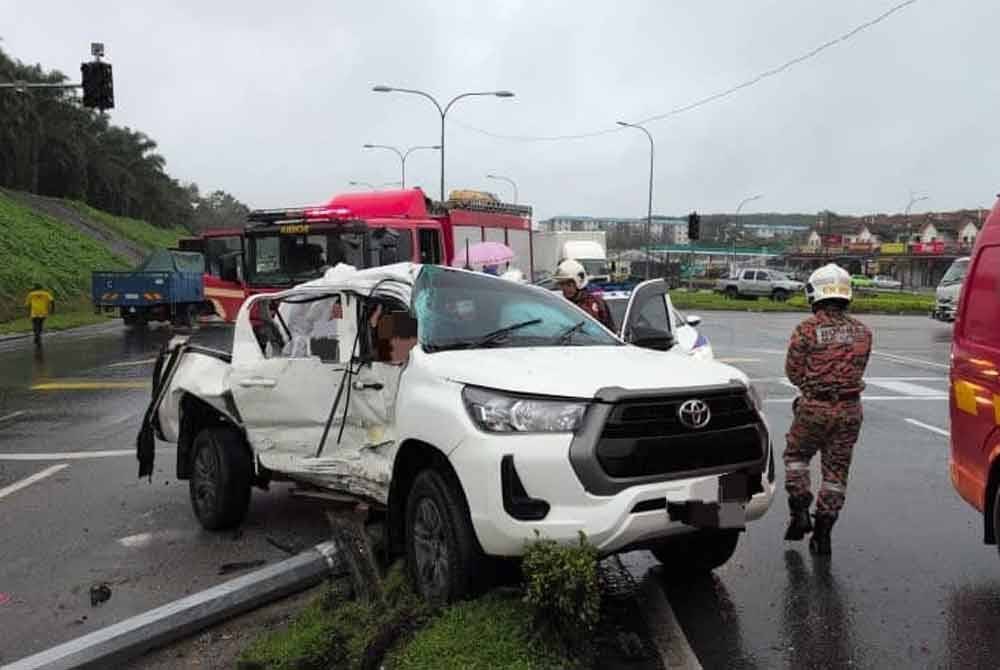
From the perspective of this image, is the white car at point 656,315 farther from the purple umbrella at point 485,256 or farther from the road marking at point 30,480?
the road marking at point 30,480

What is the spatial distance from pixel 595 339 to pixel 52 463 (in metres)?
6.14

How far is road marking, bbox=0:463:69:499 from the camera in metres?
7.73

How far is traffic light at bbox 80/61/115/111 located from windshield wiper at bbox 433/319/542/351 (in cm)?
1851

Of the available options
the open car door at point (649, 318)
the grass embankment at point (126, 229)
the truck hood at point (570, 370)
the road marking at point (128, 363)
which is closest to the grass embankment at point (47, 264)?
the grass embankment at point (126, 229)

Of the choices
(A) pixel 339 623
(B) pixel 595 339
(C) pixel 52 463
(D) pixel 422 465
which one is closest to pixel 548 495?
(D) pixel 422 465

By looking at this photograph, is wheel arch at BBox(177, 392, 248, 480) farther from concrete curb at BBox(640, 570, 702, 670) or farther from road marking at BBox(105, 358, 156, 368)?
road marking at BBox(105, 358, 156, 368)

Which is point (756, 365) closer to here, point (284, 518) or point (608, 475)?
point (284, 518)

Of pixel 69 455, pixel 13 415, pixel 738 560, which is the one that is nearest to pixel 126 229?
pixel 13 415

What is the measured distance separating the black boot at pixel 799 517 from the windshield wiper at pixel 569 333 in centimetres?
174

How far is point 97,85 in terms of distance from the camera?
67.7 ft

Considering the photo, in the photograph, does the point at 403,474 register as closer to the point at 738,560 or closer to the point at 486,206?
the point at 738,560

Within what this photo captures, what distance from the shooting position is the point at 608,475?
154 inches

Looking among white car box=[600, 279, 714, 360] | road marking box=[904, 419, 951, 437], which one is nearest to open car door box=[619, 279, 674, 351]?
white car box=[600, 279, 714, 360]

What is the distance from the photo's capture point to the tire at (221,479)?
623 cm
